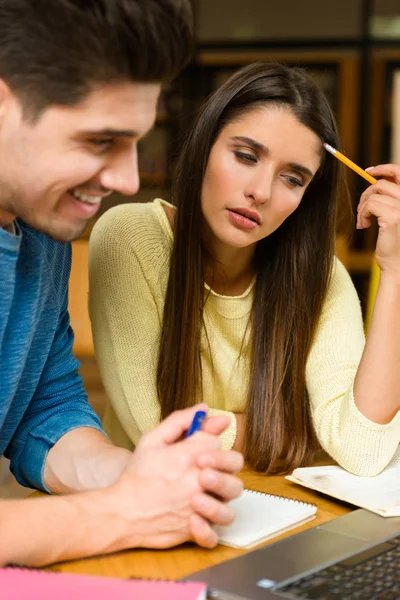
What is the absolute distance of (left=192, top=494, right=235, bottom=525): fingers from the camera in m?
0.98

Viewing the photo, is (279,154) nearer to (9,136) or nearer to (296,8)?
(9,136)

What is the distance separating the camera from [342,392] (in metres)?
1.52

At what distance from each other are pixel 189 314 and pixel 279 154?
0.33m

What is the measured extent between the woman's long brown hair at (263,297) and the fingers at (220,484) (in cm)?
46

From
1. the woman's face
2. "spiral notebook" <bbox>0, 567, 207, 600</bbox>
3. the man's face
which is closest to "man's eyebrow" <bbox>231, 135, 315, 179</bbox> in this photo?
the woman's face

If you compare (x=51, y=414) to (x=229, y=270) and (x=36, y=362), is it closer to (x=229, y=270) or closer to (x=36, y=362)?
(x=36, y=362)

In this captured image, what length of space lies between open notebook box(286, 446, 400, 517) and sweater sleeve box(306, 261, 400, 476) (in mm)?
25

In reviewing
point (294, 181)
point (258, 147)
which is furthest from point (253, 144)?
point (294, 181)

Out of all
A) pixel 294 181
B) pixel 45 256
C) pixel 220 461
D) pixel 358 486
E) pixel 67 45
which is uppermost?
pixel 67 45

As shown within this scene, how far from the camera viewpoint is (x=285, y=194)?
5.22 ft

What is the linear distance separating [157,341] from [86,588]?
0.76 m

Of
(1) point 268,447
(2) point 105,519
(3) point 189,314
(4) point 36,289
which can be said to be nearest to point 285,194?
(3) point 189,314

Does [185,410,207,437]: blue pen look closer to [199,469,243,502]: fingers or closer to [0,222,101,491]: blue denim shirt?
[199,469,243,502]: fingers

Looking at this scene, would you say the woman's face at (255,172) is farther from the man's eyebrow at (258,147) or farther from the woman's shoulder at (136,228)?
the woman's shoulder at (136,228)
